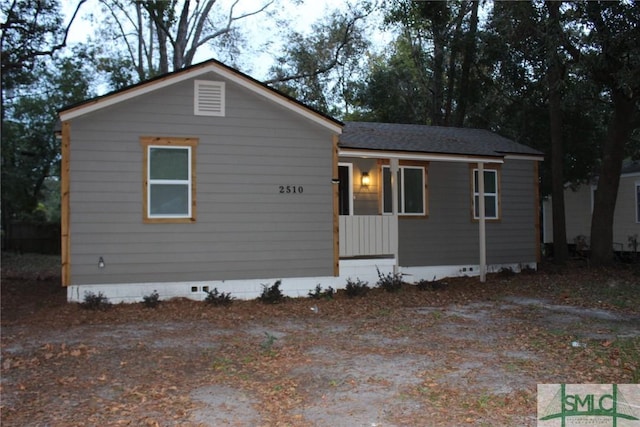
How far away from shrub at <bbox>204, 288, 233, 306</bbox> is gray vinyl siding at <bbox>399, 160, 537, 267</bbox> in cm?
456

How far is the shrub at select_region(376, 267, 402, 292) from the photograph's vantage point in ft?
36.0

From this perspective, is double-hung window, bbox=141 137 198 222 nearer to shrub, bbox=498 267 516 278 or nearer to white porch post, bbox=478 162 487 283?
white porch post, bbox=478 162 487 283

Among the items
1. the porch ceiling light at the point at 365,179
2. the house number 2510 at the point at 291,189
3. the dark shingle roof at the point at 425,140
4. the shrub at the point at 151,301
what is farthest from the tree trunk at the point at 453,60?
the shrub at the point at 151,301

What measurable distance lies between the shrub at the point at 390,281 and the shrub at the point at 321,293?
1273 mm

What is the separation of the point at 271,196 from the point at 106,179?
9.37ft

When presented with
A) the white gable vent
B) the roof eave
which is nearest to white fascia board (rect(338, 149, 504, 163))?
the roof eave

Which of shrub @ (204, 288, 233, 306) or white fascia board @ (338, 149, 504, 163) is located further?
white fascia board @ (338, 149, 504, 163)

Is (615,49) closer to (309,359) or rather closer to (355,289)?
(355,289)

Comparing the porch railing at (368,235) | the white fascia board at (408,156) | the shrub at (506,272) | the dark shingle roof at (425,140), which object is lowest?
the shrub at (506,272)

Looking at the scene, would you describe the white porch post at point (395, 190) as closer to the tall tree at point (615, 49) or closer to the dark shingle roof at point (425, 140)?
the dark shingle roof at point (425, 140)

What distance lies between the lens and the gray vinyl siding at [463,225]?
12.6 m

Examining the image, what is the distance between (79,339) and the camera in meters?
6.76

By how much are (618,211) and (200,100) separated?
1481cm

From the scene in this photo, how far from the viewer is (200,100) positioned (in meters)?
9.73
